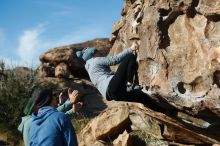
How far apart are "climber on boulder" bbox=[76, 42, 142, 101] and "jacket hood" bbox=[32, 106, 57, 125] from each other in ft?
12.9

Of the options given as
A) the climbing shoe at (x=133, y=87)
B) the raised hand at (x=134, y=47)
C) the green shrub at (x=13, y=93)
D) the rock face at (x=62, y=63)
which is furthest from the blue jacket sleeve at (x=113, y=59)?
the rock face at (x=62, y=63)

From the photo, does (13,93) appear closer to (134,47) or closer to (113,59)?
(134,47)

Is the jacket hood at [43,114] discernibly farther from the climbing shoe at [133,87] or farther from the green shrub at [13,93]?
the green shrub at [13,93]

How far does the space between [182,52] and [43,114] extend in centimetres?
486

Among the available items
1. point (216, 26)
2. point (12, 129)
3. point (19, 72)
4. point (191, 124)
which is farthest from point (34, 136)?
point (19, 72)

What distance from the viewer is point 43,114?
557 cm

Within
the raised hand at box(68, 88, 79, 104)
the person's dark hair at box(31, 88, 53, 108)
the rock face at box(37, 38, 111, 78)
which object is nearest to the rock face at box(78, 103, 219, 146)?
the raised hand at box(68, 88, 79, 104)

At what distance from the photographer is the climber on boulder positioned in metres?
9.57

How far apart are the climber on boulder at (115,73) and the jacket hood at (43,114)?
394 centimetres

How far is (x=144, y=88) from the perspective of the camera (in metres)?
10.4

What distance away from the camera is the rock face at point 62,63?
65.9 ft

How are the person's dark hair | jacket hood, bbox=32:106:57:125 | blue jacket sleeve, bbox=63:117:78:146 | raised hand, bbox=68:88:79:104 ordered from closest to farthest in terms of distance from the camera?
blue jacket sleeve, bbox=63:117:78:146
jacket hood, bbox=32:106:57:125
the person's dark hair
raised hand, bbox=68:88:79:104

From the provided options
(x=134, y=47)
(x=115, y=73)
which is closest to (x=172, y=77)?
(x=134, y=47)

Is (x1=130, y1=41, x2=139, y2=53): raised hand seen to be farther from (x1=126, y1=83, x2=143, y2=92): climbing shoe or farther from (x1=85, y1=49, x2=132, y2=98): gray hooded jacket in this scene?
(x1=126, y1=83, x2=143, y2=92): climbing shoe
